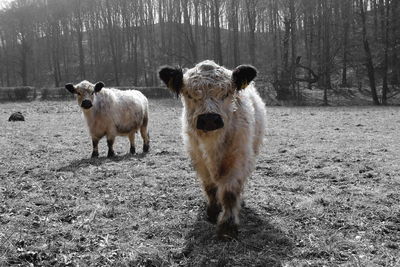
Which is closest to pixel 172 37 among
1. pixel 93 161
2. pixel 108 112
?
pixel 108 112

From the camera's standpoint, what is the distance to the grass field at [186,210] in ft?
12.8

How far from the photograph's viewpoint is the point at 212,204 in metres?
4.93

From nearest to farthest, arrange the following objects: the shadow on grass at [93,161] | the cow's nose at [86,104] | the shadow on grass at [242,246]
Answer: the shadow on grass at [242,246] < the shadow on grass at [93,161] < the cow's nose at [86,104]

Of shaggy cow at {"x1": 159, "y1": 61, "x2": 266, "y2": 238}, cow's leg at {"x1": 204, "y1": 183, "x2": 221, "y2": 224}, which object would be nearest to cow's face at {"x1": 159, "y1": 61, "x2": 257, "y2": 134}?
shaggy cow at {"x1": 159, "y1": 61, "x2": 266, "y2": 238}

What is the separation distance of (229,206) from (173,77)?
164 centimetres

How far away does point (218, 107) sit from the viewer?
4.30 meters

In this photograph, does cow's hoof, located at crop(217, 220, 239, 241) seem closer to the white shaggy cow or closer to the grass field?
the grass field

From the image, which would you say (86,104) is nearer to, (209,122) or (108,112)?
(108,112)

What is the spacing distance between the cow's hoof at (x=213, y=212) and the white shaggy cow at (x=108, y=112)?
527cm

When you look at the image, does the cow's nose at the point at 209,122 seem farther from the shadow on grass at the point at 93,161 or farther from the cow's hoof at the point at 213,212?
the shadow on grass at the point at 93,161

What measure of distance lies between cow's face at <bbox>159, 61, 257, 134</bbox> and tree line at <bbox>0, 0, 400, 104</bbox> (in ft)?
89.5

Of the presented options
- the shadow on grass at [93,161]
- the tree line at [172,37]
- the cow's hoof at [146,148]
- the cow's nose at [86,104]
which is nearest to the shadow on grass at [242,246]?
the shadow on grass at [93,161]

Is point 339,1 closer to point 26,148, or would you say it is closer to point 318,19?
point 318,19

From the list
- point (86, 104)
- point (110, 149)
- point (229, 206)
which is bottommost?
point (229, 206)
